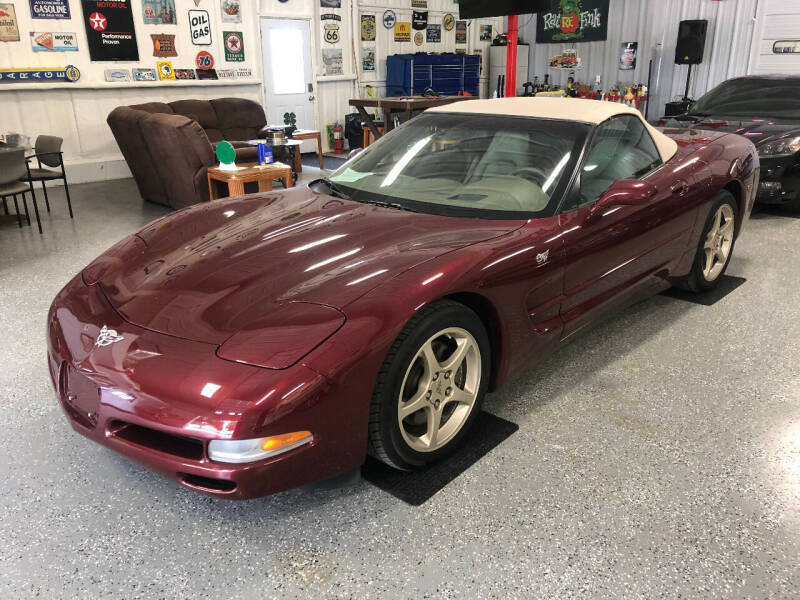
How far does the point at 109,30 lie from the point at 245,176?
14.3 feet

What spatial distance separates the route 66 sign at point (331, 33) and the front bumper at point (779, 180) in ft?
23.5

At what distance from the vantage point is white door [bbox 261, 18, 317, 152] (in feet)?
31.2

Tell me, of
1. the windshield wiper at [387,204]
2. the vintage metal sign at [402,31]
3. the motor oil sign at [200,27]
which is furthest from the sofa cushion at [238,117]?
the windshield wiper at [387,204]

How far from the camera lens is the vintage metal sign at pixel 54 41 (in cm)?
757

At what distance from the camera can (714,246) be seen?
3.50 metres

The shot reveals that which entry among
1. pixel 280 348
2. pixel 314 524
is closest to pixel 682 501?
pixel 314 524

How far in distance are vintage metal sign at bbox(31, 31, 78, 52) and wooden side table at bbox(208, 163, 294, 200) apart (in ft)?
12.2

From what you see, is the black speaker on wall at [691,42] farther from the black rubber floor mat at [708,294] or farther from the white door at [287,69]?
the black rubber floor mat at [708,294]

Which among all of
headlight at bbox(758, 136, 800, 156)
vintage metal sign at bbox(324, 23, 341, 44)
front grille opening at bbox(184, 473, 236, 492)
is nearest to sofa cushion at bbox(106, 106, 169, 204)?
vintage metal sign at bbox(324, 23, 341, 44)

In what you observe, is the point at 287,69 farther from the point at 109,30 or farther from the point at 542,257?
the point at 542,257

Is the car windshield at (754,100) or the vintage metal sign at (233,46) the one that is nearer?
the car windshield at (754,100)

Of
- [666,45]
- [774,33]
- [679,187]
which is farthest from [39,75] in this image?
[774,33]

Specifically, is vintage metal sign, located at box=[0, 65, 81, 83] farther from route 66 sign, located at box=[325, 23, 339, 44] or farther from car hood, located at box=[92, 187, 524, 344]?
car hood, located at box=[92, 187, 524, 344]

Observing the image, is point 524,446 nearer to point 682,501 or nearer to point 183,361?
point 682,501
